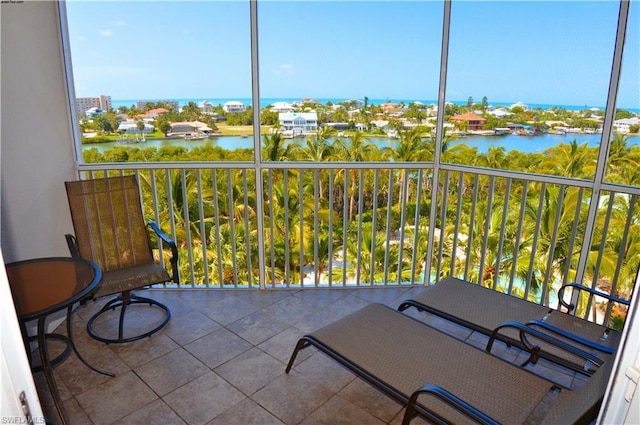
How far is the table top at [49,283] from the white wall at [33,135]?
0.47m

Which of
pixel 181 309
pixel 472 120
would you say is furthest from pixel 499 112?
pixel 181 309

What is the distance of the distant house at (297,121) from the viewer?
11.9m

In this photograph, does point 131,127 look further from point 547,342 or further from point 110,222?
point 547,342

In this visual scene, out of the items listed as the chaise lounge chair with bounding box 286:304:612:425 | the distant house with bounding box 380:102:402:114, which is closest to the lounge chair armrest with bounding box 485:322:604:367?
the chaise lounge chair with bounding box 286:304:612:425

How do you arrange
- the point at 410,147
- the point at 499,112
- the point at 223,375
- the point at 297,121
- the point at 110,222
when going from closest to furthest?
the point at 223,375, the point at 110,222, the point at 499,112, the point at 297,121, the point at 410,147

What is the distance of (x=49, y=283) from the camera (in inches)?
79.7

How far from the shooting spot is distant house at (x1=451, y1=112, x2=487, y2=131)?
11176 millimetres

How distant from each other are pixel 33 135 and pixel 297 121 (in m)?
9.92

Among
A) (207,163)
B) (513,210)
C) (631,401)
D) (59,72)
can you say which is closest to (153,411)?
(207,163)

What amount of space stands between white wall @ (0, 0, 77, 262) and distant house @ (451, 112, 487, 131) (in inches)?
398

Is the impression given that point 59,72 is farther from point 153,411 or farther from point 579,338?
point 579,338

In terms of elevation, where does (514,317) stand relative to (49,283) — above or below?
below

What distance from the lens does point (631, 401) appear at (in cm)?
62

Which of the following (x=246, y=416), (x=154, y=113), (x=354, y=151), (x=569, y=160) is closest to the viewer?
(x=246, y=416)
